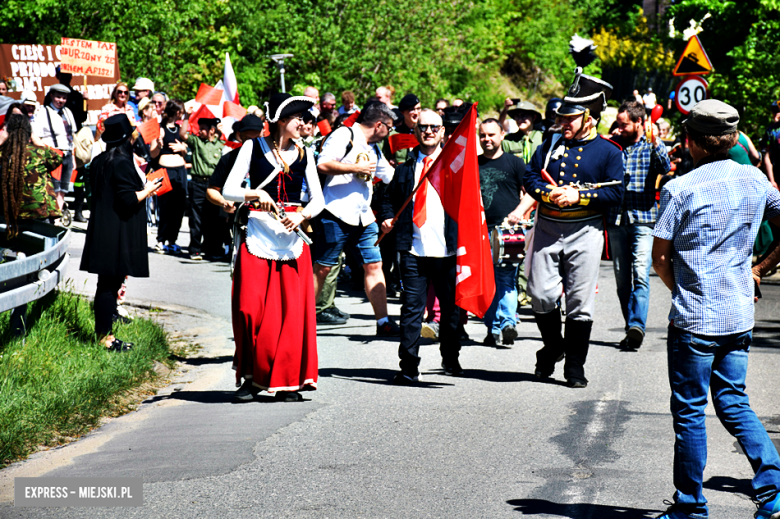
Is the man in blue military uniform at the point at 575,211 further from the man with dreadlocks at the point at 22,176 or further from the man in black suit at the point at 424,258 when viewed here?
the man with dreadlocks at the point at 22,176

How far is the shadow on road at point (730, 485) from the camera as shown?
200 inches

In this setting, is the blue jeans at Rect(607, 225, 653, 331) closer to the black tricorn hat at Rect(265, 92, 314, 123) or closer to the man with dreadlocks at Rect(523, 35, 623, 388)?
the man with dreadlocks at Rect(523, 35, 623, 388)

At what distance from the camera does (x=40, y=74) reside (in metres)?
21.2

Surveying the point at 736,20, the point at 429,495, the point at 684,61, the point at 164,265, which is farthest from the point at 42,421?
the point at 736,20

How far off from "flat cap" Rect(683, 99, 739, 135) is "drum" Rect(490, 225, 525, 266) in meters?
4.86

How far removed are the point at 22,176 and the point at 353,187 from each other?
2.98 m

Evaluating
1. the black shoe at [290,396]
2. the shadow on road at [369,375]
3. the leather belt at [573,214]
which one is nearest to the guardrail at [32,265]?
the black shoe at [290,396]

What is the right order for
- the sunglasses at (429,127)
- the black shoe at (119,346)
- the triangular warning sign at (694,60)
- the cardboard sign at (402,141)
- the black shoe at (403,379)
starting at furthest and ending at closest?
the triangular warning sign at (694,60) → the cardboard sign at (402,141) → the black shoe at (119,346) → the sunglasses at (429,127) → the black shoe at (403,379)

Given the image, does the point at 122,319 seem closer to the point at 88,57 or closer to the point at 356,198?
the point at 356,198

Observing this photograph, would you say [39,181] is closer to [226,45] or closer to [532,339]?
[532,339]

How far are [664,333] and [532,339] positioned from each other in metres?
1.38

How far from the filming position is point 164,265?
1457 cm

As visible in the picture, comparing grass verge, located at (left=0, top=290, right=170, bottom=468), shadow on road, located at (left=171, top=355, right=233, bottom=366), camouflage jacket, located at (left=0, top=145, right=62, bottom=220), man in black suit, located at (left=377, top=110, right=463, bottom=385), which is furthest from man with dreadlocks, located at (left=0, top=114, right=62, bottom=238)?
A: man in black suit, located at (left=377, top=110, right=463, bottom=385)

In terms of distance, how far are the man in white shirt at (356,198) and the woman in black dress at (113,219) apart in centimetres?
189
